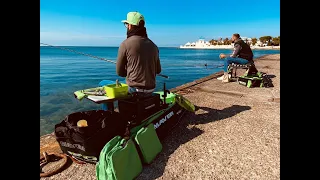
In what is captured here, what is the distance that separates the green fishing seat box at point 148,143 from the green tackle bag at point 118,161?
0.15 metres

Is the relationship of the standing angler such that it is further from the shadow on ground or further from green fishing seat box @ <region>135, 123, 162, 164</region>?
the shadow on ground

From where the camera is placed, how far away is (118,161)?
329 centimetres

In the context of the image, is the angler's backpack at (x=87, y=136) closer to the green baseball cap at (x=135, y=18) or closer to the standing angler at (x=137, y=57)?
the standing angler at (x=137, y=57)

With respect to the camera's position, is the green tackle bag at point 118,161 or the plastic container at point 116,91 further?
the plastic container at point 116,91

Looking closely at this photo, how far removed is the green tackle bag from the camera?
3.21 metres

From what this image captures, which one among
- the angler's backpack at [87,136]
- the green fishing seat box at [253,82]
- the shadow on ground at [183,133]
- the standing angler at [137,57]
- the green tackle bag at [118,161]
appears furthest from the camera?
the green fishing seat box at [253,82]

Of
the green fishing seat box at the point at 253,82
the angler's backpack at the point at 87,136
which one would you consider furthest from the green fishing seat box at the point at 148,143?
the green fishing seat box at the point at 253,82

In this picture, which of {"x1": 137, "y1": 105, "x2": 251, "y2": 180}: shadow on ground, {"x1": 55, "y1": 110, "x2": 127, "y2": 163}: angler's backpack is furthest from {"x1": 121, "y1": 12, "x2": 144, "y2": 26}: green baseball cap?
{"x1": 137, "y1": 105, "x2": 251, "y2": 180}: shadow on ground

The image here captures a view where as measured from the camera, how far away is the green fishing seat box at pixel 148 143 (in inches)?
150

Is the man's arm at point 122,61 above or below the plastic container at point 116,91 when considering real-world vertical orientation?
above

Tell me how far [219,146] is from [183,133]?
871 mm

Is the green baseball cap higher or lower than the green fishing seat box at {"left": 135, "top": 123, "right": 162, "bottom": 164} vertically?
higher
